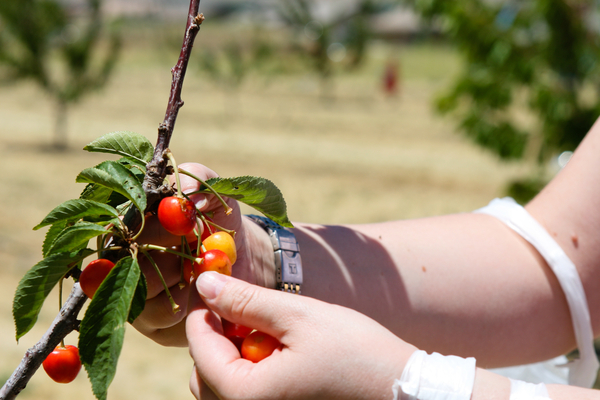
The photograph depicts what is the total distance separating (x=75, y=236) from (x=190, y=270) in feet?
0.95

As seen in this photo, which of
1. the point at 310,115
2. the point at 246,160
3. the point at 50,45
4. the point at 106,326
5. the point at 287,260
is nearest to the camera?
the point at 106,326

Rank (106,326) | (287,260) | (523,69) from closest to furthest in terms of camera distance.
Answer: (106,326), (287,260), (523,69)

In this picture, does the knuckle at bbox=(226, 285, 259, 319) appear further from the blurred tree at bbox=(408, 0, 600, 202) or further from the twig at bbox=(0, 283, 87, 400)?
the blurred tree at bbox=(408, 0, 600, 202)

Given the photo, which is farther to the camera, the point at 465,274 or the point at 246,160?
the point at 246,160

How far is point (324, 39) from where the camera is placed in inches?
1268

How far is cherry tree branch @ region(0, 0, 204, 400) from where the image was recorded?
3.81ft

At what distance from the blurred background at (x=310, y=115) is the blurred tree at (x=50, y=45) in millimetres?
39

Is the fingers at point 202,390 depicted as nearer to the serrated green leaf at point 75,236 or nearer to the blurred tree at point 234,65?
the serrated green leaf at point 75,236

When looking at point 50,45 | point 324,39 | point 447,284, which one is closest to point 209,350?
point 447,284

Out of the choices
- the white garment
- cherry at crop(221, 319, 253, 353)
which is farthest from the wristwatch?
the white garment

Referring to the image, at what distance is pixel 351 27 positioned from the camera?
3766 centimetres

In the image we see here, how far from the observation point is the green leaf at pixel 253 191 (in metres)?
1.23

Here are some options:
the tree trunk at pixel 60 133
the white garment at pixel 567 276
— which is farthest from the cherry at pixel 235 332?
the tree trunk at pixel 60 133

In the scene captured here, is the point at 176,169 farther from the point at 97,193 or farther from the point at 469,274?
the point at 469,274
